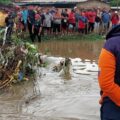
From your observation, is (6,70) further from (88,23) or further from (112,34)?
(88,23)

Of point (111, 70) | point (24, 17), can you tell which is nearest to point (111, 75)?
point (111, 70)

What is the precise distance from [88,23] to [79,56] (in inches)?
332

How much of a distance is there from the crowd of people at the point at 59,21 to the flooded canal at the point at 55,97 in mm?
7656

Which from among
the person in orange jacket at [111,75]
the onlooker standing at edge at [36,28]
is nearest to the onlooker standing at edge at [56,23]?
the onlooker standing at edge at [36,28]

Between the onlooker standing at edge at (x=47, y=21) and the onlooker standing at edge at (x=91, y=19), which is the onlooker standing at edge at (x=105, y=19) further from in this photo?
the onlooker standing at edge at (x=47, y=21)

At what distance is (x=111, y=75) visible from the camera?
332 centimetres

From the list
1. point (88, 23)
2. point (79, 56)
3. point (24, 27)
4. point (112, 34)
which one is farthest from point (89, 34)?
point (112, 34)

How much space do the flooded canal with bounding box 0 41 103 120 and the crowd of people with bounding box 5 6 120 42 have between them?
766cm

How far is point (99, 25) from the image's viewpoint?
23984 mm

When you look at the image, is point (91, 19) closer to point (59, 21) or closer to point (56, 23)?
point (59, 21)

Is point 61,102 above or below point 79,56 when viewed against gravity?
above

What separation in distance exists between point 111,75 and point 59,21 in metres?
18.4

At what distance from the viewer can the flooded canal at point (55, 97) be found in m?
6.90

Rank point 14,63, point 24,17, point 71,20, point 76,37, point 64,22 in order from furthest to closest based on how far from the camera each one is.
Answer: point 71,20 → point 64,22 → point 76,37 → point 24,17 → point 14,63
